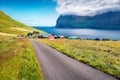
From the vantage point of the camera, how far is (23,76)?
669 inches

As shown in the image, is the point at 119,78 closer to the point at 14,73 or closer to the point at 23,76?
the point at 23,76

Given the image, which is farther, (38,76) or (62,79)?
(38,76)

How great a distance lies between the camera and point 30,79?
630 inches

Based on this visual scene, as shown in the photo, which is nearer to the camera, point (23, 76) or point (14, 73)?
point (23, 76)

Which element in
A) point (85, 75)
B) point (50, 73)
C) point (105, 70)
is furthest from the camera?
point (105, 70)

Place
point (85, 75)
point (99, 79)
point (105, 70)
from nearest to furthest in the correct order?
point (99, 79), point (85, 75), point (105, 70)

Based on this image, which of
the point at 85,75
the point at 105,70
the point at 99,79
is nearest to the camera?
the point at 99,79

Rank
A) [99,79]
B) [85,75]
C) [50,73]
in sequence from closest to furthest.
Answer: [99,79]
[85,75]
[50,73]

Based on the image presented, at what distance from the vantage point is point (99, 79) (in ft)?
50.0

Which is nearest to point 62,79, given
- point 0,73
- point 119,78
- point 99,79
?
point 99,79

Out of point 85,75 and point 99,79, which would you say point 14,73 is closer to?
point 85,75

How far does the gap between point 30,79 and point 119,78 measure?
8.11 meters

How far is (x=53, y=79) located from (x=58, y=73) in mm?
2110

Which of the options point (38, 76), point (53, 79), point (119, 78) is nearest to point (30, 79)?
point (38, 76)
